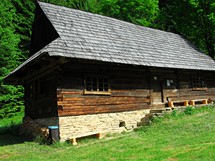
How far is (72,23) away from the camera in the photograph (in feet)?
44.9

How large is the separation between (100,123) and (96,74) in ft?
7.32

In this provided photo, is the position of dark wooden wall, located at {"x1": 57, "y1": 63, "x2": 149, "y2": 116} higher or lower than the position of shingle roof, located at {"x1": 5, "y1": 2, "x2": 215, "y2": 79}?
lower

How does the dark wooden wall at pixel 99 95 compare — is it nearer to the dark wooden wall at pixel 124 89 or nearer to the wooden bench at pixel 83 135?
the dark wooden wall at pixel 124 89

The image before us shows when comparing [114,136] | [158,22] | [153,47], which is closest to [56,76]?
[114,136]

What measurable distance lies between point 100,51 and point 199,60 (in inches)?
347

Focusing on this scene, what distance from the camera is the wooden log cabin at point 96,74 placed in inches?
455

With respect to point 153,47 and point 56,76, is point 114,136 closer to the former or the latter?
point 56,76

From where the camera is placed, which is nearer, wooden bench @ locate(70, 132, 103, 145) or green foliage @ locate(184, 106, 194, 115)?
wooden bench @ locate(70, 132, 103, 145)

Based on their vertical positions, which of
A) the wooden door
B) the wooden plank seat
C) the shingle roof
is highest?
the shingle roof

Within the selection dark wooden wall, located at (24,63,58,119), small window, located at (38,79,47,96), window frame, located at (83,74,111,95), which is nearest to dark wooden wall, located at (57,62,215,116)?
window frame, located at (83,74,111,95)

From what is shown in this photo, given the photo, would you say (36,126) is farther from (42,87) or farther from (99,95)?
(99,95)

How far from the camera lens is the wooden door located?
616 inches

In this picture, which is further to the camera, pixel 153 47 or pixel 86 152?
pixel 153 47

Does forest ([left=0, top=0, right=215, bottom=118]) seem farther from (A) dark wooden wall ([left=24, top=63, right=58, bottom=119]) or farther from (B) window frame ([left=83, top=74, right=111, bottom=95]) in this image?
(B) window frame ([left=83, top=74, right=111, bottom=95])
